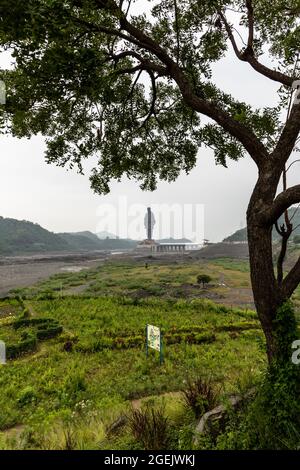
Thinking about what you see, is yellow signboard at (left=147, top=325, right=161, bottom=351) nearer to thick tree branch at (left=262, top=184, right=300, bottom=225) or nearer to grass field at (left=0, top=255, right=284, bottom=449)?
grass field at (left=0, top=255, right=284, bottom=449)

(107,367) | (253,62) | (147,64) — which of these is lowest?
(107,367)

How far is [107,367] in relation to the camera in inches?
494

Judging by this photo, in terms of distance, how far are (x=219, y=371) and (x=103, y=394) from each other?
175 inches

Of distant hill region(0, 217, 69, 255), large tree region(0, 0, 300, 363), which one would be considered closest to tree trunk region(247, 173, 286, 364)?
large tree region(0, 0, 300, 363)

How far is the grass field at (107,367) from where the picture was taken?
5895 millimetres

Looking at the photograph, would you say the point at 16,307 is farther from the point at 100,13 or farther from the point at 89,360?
the point at 100,13

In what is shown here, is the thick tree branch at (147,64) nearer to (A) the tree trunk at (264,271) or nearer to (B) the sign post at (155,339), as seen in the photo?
(A) the tree trunk at (264,271)

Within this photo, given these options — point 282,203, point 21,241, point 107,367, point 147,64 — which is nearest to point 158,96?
point 147,64

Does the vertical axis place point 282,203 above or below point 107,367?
above

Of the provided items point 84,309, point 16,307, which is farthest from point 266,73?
point 16,307

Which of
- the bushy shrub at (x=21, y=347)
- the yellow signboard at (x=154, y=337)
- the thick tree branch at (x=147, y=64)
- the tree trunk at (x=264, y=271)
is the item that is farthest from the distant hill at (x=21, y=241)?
the tree trunk at (x=264, y=271)

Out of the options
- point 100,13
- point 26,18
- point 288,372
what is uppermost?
point 100,13

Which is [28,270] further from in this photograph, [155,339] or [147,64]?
[147,64]

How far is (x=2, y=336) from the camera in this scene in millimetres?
17109
